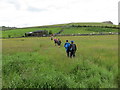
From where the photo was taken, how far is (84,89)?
843 centimetres

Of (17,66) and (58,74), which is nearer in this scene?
(58,74)

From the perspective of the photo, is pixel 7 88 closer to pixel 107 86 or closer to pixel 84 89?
pixel 84 89

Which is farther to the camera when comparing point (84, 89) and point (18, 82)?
point (18, 82)

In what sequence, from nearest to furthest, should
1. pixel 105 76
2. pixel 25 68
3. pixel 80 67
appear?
pixel 105 76 < pixel 80 67 < pixel 25 68

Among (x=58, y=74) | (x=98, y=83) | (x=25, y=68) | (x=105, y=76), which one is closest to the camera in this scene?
(x=98, y=83)

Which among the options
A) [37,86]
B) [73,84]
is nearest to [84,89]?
[73,84]

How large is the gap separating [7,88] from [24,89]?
3.24 feet

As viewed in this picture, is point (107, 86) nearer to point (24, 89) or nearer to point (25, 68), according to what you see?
point (24, 89)

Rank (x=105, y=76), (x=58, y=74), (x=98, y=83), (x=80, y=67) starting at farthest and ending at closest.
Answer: (x=80, y=67)
(x=58, y=74)
(x=105, y=76)
(x=98, y=83)

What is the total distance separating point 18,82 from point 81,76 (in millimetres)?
3501

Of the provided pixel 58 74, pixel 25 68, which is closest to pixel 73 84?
pixel 58 74

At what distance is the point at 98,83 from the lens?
28.8 ft

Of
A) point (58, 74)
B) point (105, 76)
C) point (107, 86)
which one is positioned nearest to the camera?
point (107, 86)

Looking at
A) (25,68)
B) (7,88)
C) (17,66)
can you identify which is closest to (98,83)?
(7,88)
